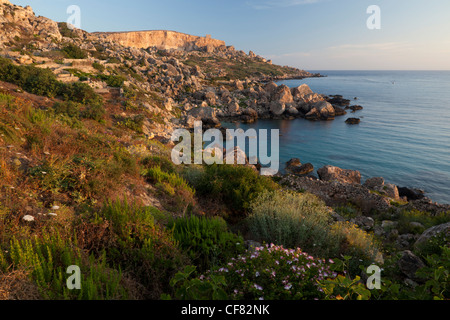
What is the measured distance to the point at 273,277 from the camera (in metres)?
2.89

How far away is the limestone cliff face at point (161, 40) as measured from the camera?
369 feet

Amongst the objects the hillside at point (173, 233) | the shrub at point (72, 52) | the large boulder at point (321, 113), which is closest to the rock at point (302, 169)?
the hillside at point (173, 233)

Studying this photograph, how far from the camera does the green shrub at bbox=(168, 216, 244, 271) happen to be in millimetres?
3951

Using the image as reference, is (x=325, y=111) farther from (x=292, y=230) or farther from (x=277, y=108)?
(x=292, y=230)

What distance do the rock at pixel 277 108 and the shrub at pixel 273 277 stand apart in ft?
150

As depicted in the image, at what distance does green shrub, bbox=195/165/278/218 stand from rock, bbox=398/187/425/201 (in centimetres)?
1541

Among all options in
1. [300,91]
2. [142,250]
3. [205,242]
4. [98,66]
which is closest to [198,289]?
[142,250]

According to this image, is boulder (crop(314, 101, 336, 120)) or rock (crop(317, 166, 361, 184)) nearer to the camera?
rock (crop(317, 166, 361, 184))

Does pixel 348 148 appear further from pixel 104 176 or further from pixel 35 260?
pixel 35 260

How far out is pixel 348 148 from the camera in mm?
29016

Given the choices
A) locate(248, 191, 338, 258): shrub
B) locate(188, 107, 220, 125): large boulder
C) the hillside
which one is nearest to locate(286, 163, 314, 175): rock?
the hillside

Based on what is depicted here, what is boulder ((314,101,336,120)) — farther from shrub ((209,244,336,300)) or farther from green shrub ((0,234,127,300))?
green shrub ((0,234,127,300))

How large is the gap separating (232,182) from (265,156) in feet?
59.9
